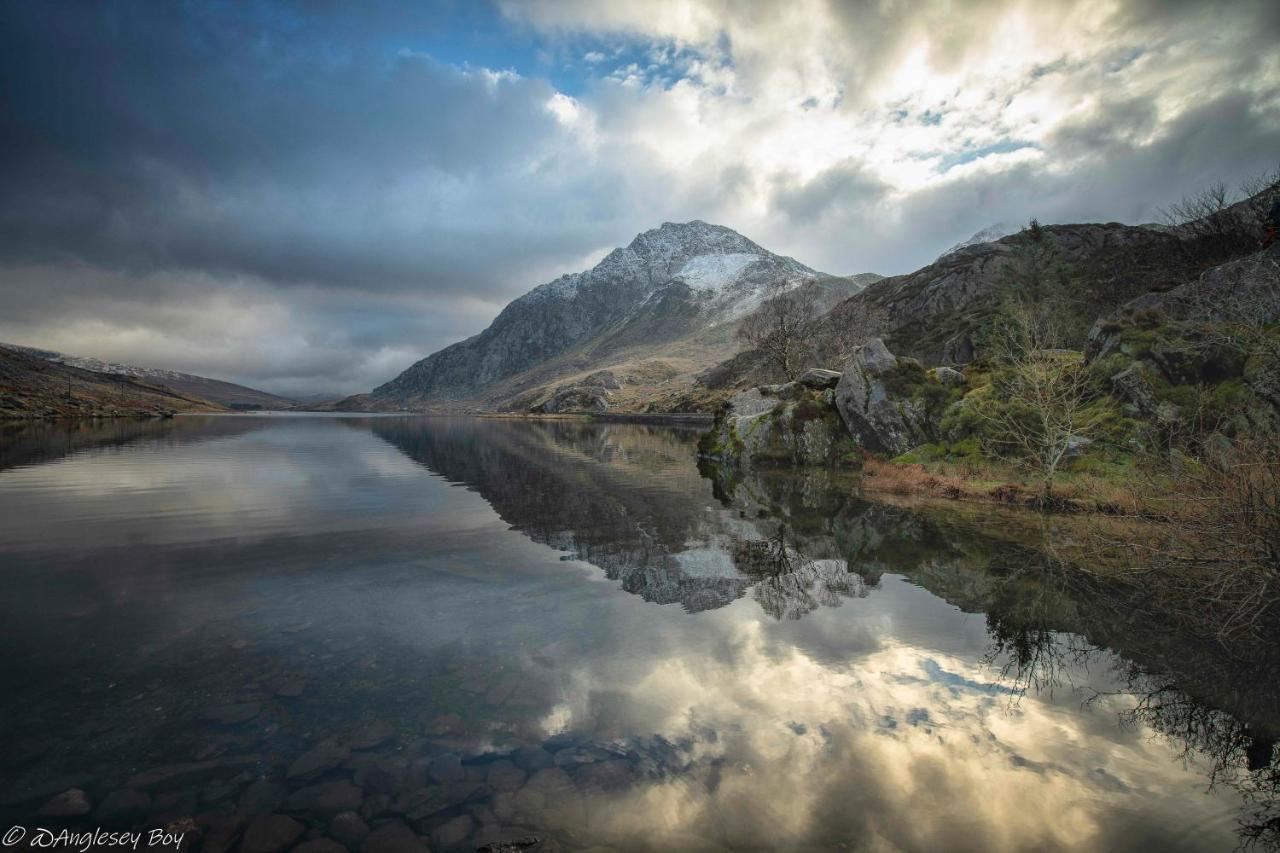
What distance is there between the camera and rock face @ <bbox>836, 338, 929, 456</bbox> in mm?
36969

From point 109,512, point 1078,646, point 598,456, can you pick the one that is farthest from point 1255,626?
point 598,456

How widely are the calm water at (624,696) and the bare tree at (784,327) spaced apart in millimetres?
49703

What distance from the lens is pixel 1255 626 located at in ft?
35.4

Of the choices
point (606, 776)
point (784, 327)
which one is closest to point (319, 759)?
point (606, 776)

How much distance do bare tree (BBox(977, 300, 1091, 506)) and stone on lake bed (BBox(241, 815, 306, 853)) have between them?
27.6m

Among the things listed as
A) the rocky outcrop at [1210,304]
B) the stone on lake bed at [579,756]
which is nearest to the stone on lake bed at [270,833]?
the stone on lake bed at [579,756]

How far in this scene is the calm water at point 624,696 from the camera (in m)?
6.36

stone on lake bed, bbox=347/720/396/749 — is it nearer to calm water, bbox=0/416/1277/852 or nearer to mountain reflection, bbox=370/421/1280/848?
calm water, bbox=0/416/1277/852

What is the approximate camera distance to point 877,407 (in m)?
38.2

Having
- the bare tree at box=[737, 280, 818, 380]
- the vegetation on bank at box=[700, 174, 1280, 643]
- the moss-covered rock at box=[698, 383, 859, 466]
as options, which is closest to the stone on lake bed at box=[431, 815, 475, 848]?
the vegetation on bank at box=[700, 174, 1280, 643]

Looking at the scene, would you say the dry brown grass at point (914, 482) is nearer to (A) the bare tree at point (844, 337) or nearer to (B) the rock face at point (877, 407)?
(B) the rock face at point (877, 407)

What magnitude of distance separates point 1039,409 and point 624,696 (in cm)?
2509

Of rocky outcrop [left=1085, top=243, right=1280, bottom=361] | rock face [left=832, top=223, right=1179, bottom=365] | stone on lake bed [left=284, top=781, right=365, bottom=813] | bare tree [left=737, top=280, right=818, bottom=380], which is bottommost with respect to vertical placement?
stone on lake bed [left=284, top=781, right=365, bottom=813]

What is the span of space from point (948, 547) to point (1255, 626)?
7976mm
